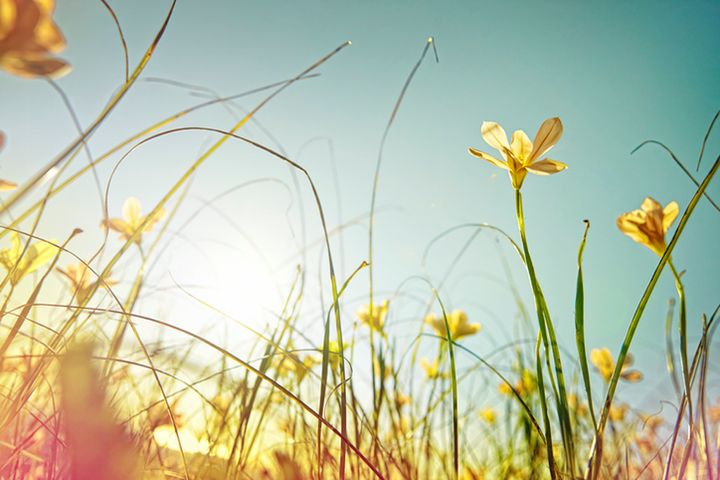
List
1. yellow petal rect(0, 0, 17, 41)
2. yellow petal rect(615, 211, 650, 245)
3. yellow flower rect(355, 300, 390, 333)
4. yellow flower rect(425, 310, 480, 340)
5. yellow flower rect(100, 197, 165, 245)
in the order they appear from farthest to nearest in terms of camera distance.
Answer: yellow flower rect(425, 310, 480, 340) → yellow flower rect(355, 300, 390, 333) → yellow flower rect(100, 197, 165, 245) → yellow petal rect(615, 211, 650, 245) → yellow petal rect(0, 0, 17, 41)

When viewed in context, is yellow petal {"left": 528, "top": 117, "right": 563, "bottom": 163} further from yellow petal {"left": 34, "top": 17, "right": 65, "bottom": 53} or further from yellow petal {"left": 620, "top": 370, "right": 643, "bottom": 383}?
yellow petal {"left": 620, "top": 370, "right": 643, "bottom": 383}

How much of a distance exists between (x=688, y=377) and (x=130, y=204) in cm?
129

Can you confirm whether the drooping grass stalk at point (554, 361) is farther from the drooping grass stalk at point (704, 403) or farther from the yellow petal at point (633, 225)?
the yellow petal at point (633, 225)

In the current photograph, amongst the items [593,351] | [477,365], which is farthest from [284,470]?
[593,351]

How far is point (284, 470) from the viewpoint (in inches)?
12.6

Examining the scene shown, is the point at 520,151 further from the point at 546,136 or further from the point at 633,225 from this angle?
the point at 633,225

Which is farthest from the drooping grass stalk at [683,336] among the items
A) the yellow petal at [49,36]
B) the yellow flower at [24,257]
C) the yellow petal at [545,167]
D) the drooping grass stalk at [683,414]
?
the yellow flower at [24,257]

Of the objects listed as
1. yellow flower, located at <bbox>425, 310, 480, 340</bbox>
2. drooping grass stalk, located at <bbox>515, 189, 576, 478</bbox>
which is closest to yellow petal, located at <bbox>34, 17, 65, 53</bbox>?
drooping grass stalk, located at <bbox>515, 189, 576, 478</bbox>

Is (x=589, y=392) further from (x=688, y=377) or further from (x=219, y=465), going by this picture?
(x=219, y=465)

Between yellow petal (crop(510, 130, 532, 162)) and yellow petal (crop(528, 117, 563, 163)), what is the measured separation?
20mm

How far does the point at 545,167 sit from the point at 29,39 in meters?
0.83

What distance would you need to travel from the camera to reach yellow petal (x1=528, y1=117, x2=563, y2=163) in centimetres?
84

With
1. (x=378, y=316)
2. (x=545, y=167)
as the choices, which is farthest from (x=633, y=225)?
(x=378, y=316)

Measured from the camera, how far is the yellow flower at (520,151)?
88cm
